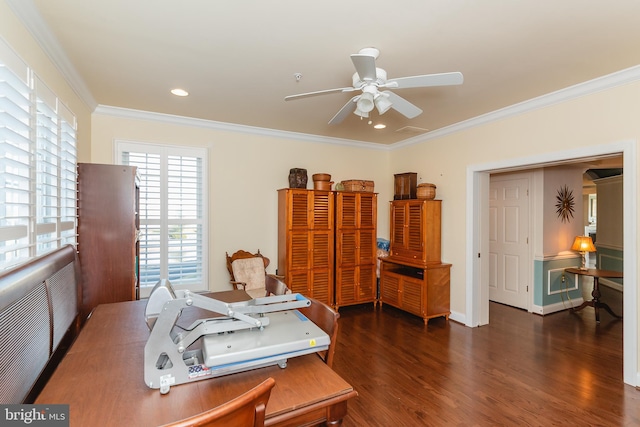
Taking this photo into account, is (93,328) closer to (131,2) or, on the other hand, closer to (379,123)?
(131,2)

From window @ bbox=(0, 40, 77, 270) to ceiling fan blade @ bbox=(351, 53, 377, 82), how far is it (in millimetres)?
1774

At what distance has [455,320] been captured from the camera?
4.25 metres

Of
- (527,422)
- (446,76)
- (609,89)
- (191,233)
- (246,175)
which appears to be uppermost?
(609,89)

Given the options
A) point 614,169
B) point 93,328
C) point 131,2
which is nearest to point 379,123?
point 131,2

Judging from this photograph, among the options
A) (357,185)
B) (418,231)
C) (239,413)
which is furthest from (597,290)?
(239,413)

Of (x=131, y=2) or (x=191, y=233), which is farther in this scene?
(x=191, y=233)

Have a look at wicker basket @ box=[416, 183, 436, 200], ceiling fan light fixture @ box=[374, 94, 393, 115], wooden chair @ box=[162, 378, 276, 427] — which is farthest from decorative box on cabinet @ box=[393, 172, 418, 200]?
wooden chair @ box=[162, 378, 276, 427]

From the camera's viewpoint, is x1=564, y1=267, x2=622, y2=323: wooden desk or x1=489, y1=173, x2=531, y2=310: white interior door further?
x1=489, y1=173, x2=531, y2=310: white interior door

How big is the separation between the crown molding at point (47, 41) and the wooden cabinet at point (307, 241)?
7.96 feet

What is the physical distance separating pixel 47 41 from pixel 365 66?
2.15m

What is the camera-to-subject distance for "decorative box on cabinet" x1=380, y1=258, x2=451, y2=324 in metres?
4.13

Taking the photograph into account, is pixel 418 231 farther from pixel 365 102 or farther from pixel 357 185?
pixel 365 102

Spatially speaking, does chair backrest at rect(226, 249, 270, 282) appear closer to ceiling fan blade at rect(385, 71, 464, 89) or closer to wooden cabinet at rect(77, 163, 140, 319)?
wooden cabinet at rect(77, 163, 140, 319)

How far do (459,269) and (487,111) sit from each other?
2032 mm
